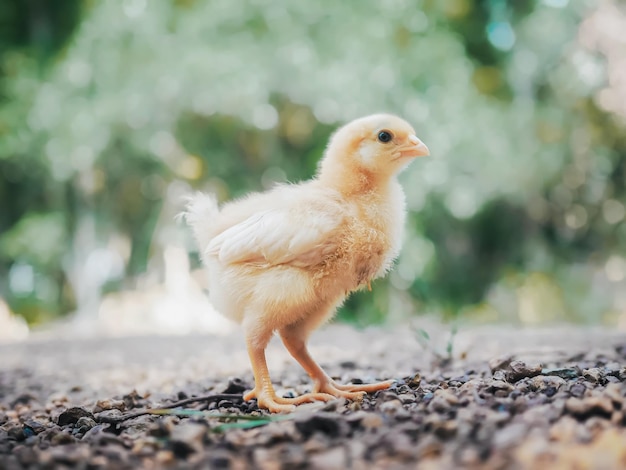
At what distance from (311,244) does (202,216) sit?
0.73m

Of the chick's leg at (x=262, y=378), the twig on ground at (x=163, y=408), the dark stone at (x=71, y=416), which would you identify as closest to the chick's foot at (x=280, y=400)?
the chick's leg at (x=262, y=378)

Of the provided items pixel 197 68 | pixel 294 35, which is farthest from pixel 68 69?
pixel 294 35

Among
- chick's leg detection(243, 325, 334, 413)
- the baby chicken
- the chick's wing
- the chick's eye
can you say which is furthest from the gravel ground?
the chick's eye

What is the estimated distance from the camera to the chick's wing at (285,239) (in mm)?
2479

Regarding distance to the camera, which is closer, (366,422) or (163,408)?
(366,422)

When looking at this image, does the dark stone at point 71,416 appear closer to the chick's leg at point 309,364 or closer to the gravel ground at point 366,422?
the gravel ground at point 366,422

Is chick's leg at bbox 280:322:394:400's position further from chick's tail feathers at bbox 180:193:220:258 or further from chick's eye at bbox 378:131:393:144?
chick's eye at bbox 378:131:393:144

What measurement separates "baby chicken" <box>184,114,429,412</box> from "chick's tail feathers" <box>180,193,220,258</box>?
0.04 feet

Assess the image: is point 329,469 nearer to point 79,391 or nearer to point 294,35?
point 79,391

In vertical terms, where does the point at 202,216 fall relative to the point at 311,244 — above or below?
above

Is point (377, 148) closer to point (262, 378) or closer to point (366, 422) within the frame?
point (262, 378)

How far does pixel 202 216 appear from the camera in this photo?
117 inches

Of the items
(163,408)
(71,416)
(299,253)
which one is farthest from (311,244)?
(71,416)

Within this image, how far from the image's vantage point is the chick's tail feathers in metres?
2.91
